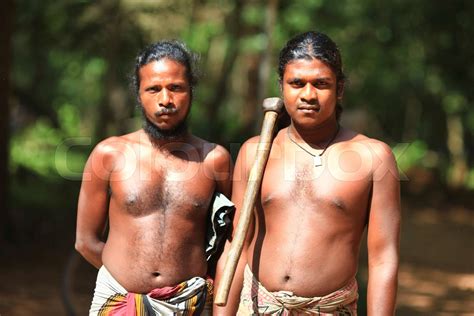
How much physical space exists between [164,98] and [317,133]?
64 cm

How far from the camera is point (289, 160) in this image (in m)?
3.00

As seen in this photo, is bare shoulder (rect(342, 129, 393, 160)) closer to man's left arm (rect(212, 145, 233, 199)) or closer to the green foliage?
man's left arm (rect(212, 145, 233, 199))

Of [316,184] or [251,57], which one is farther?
[251,57]

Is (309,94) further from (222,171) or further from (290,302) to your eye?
(290,302)

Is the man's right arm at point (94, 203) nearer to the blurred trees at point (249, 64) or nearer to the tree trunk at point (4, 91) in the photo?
the blurred trees at point (249, 64)

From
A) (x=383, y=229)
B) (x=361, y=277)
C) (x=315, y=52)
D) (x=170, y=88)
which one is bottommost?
(x=361, y=277)

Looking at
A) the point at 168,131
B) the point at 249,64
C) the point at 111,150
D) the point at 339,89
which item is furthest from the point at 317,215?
the point at 249,64

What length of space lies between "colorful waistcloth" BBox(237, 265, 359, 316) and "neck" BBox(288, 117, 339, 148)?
56 centimetres

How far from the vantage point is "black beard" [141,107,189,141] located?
3209mm

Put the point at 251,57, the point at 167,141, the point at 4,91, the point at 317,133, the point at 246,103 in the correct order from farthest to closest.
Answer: the point at 251,57 → the point at 246,103 → the point at 4,91 → the point at 167,141 → the point at 317,133

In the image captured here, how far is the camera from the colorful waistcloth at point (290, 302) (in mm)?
2850

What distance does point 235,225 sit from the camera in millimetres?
3025

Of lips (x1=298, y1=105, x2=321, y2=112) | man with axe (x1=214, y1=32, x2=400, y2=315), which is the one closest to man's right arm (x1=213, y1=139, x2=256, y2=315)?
man with axe (x1=214, y1=32, x2=400, y2=315)

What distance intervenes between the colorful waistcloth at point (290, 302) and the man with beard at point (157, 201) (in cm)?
25
